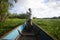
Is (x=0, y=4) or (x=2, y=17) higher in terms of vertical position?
(x=0, y=4)

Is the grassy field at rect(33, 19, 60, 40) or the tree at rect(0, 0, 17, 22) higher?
the tree at rect(0, 0, 17, 22)

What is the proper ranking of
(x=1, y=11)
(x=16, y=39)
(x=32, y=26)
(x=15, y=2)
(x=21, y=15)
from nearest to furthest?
(x=16, y=39) < (x=32, y=26) < (x=1, y=11) < (x=15, y=2) < (x=21, y=15)

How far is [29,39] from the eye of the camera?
1106 cm

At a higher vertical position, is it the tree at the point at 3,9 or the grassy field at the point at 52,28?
the tree at the point at 3,9

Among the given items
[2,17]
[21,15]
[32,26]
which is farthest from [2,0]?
[21,15]

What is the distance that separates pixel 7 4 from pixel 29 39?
71.1 feet

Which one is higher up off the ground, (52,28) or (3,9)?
(3,9)

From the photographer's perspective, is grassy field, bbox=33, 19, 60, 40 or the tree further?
the tree

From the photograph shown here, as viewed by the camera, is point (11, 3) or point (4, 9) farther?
point (11, 3)

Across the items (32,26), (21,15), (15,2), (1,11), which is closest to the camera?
(32,26)

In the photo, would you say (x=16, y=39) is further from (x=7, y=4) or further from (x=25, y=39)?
(x=7, y=4)

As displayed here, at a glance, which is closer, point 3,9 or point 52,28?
point 52,28

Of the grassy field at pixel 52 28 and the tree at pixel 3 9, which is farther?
the tree at pixel 3 9

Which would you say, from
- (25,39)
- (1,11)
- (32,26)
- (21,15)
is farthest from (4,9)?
(21,15)
